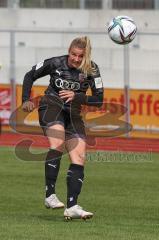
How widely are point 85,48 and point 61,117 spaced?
863mm

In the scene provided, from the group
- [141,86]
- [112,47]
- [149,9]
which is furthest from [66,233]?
[149,9]

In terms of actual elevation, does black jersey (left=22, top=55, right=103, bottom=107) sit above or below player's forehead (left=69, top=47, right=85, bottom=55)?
below

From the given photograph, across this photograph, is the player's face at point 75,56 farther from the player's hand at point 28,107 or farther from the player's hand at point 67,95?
the player's hand at point 28,107

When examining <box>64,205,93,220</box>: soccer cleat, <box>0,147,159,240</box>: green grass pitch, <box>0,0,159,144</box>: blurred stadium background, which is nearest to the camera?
<box>0,147,159,240</box>: green grass pitch

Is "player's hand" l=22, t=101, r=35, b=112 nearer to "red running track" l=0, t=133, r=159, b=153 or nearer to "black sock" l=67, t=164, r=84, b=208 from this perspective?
"black sock" l=67, t=164, r=84, b=208

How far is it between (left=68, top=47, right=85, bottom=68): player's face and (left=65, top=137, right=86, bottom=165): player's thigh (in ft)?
2.70

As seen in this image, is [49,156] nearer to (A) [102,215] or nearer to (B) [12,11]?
(A) [102,215]

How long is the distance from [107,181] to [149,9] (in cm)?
1530

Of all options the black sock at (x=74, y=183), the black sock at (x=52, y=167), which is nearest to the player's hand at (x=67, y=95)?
the black sock at (x=52, y=167)

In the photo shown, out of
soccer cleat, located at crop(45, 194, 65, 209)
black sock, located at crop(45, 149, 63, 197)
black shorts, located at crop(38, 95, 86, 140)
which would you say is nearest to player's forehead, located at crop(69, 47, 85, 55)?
black shorts, located at crop(38, 95, 86, 140)

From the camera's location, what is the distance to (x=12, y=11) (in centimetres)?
2817

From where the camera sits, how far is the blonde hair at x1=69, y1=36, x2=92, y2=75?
8.71 meters

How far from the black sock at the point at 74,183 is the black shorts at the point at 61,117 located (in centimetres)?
36

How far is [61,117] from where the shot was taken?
9.08m
